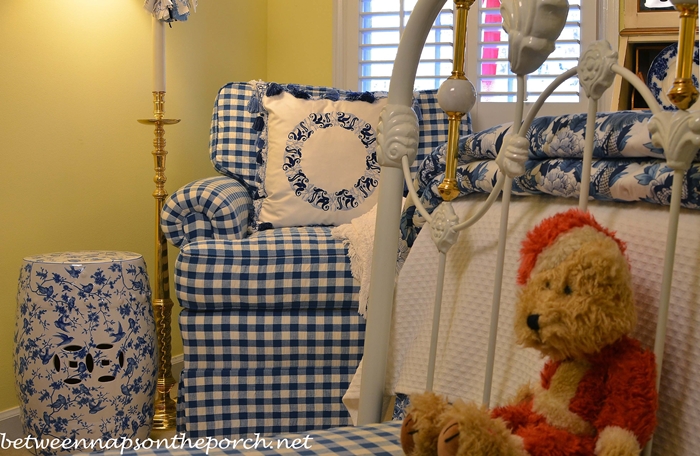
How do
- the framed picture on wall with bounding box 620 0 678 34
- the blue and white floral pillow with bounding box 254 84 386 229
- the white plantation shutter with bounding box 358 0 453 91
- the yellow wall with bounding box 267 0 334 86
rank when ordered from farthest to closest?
the yellow wall with bounding box 267 0 334 86
the white plantation shutter with bounding box 358 0 453 91
the framed picture on wall with bounding box 620 0 678 34
the blue and white floral pillow with bounding box 254 84 386 229

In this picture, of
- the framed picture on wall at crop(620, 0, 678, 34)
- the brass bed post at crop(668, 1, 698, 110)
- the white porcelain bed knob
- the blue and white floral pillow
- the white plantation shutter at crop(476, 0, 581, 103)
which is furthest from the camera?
the white plantation shutter at crop(476, 0, 581, 103)

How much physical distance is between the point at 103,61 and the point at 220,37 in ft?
2.41

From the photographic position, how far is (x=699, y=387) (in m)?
0.65

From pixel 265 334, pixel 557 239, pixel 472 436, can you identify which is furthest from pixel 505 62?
pixel 472 436

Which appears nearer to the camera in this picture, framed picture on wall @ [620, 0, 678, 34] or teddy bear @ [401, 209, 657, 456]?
teddy bear @ [401, 209, 657, 456]

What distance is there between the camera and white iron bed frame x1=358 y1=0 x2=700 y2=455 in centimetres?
58

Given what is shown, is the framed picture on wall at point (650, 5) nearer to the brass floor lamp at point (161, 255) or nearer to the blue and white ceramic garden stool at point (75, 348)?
the brass floor lamp at point (161, 255)

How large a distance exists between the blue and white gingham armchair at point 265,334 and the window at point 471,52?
1393 mm

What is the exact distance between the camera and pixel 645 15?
265 cm

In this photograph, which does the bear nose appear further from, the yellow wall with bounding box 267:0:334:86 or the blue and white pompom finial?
the yellow wall with bounding box 267:0:334:86

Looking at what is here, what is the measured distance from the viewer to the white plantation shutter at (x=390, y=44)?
302 cm

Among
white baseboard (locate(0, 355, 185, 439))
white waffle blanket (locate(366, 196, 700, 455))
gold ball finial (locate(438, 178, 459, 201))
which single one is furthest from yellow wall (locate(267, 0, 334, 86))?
gold ball finial (locate(438, 178, 459, 201))

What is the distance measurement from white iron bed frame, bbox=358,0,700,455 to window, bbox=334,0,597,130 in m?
2.02

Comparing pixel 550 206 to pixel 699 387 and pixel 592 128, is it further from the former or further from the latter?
pixel 699 387
